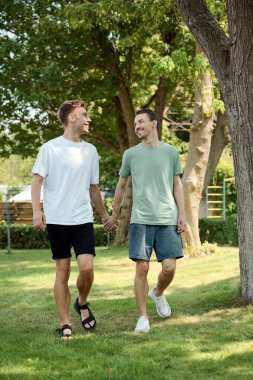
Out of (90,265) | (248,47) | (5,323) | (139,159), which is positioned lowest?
(5,323)

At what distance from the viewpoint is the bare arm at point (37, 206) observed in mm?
6857

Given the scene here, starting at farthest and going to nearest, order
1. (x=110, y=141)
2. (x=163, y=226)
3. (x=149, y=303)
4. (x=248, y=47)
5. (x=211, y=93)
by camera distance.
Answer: (x=110, y=141)
(x=211, y=93)
(x=149, y=303)
(x=248, y=47)
(x=163, y=226)

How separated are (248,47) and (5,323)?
371cm

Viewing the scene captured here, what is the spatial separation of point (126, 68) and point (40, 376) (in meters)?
19.2

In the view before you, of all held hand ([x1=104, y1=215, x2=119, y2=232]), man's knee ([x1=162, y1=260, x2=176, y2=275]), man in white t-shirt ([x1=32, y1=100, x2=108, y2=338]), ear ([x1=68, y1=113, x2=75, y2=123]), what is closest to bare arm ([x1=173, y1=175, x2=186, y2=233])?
man's knee ([x1=162, y1=260, x2=176, y2=275])

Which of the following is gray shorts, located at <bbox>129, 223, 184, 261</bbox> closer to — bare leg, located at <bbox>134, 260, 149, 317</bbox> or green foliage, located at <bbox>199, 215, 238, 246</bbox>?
bare leg, located at <bbox>134, 260, 149, 317</bbox>

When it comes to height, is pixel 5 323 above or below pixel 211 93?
below

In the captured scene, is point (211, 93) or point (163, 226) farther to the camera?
point (211, 93)

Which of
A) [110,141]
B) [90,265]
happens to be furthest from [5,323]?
[110,141]

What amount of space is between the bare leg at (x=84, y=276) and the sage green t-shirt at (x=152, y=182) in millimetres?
637

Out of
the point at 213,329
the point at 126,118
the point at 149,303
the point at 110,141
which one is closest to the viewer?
the point at 213,329

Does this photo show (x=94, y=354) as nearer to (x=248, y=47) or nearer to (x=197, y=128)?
(x=248, y=47)

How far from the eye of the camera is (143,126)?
7.38 metres

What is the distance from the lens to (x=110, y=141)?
26.3m
